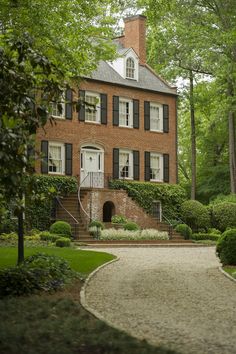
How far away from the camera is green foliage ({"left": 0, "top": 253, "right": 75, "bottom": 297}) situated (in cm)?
1157

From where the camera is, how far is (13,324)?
8.24 m

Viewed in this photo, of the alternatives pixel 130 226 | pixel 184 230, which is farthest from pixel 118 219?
pixel 184 230

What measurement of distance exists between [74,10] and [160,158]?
18.7 metres

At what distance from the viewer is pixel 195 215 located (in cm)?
3316

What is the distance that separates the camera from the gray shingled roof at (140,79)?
34375 mm

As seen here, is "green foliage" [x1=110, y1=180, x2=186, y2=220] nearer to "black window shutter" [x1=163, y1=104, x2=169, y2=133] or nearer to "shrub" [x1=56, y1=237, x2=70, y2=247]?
"black window shutter" [x1=163, y1=104, x2=169, y2=133]

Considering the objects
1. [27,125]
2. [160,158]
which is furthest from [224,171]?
[27,125]

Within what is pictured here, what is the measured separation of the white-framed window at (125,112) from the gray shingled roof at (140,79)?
93 centimetres

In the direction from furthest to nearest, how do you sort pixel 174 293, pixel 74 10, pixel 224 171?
pixel 224 171 → pixel 74 10 → pixel 174 293

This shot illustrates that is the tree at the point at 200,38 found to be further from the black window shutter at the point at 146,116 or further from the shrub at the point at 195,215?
the shrub at the point at 195,215

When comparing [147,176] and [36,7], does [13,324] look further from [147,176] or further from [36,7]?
[147,176]

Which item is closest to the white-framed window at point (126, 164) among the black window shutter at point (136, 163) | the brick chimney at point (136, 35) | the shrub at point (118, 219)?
the black window shutter at point (136, 163)

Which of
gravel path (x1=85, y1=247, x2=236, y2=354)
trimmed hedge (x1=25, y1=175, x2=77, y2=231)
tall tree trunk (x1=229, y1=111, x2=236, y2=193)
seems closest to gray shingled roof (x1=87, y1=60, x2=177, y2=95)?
tall tree trunk (x1=229, y1=111, x2=236, y2=193)

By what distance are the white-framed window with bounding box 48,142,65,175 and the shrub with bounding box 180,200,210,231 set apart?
272 inches
